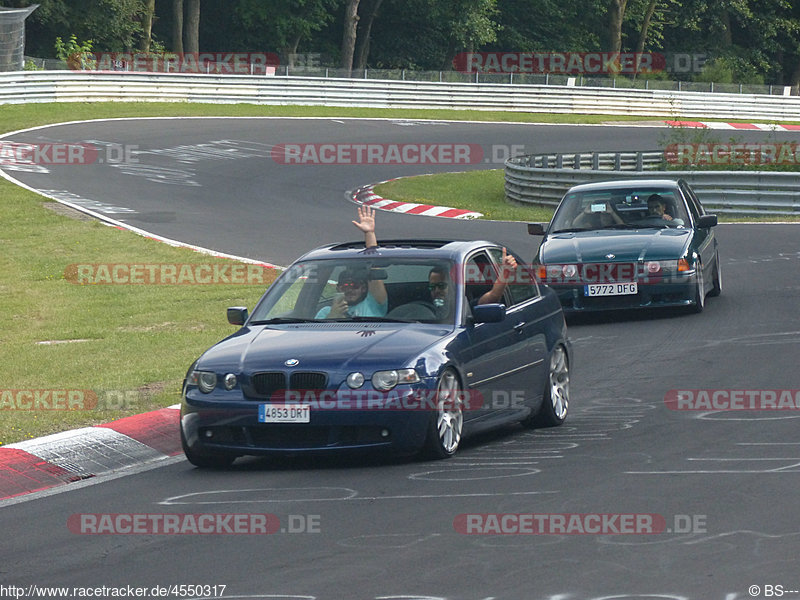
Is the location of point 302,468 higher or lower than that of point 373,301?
lower

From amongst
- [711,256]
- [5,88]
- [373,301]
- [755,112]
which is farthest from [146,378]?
[755,112]

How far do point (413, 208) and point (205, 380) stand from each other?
1987 centimetres

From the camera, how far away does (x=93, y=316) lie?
16.2 metres

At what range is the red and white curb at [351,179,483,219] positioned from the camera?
91.1 ft

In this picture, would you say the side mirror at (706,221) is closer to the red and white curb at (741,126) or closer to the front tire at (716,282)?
the front tire at (716,282)

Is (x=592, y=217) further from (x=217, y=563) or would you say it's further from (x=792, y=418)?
(x=217, y=563)

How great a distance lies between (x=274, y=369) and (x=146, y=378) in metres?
3.45

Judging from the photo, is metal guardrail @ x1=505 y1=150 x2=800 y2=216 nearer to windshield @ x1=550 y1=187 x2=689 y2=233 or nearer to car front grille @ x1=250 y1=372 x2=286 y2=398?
windshield @ x1=550 y1=187 x2=689 y2=233

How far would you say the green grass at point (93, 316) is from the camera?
11.3m

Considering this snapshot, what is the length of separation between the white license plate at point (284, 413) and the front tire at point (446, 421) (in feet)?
2.55

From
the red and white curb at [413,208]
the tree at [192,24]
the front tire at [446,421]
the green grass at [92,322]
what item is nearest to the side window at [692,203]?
the green grass at [92,322]

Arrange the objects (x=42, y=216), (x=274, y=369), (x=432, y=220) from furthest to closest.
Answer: (x=432, y=220) < (x=42, y=216) < (x=274, y=369)

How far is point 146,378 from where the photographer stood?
1194cm

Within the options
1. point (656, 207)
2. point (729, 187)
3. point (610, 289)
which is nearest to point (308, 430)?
point (610, 289)
